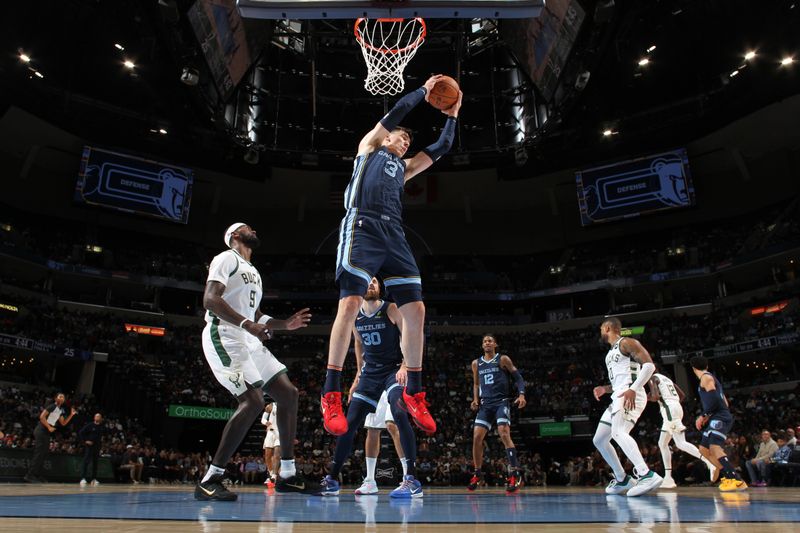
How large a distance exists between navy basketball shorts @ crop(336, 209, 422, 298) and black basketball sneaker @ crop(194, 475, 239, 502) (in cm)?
186

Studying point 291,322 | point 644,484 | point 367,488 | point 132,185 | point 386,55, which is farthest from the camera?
point 132,185

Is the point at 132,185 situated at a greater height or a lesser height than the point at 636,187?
Answer: greater

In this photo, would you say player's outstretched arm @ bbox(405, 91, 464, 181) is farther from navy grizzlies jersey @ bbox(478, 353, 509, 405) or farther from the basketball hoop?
navy grizzlies jersey @ bbox(478, 353, 509, 405)

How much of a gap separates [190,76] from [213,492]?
16361 mm

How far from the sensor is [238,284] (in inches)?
208

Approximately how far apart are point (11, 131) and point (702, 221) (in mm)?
35958

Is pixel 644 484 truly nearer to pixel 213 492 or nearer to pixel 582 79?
pixel 213 492

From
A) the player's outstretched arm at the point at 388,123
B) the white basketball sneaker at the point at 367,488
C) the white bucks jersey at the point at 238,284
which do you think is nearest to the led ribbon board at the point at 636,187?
the white basketball sneaker at the point at 367,488

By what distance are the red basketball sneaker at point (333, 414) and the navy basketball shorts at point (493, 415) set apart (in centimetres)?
580

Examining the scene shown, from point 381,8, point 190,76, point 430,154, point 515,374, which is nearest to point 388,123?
point 430,154

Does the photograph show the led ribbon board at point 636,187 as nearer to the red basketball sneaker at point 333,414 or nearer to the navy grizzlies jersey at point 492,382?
the navy grizzlies jersey at point 492,382

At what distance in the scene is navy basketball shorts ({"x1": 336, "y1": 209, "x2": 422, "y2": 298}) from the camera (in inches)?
173

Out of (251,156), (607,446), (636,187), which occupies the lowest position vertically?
(607,446)

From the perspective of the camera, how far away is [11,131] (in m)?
28.5
